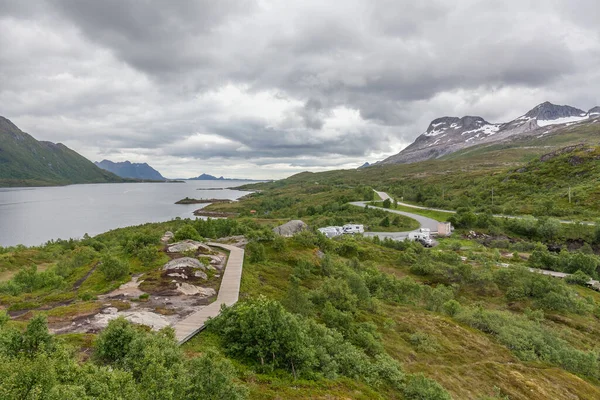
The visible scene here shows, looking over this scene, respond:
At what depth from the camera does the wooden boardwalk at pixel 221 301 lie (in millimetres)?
18156

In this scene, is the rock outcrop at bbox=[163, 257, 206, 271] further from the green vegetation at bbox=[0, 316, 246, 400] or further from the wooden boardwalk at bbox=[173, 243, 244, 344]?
the green vegetation at bbox=[0, 316, 246, 400]

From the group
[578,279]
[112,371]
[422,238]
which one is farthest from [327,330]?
[422,238]

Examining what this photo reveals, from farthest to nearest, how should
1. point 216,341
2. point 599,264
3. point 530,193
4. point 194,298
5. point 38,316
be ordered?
point 530,193 → point 599,264 → point 194,298 → point 216,341 → point 38,316

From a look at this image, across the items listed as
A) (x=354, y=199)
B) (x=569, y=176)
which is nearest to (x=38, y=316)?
(x=354, y=199)

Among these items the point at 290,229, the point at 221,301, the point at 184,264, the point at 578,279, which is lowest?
the point at 578,279

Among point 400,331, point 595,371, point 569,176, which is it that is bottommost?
point 595,371

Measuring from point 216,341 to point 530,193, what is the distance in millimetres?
127825

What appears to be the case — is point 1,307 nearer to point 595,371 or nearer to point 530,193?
point 595,371

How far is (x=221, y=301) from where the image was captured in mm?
23984

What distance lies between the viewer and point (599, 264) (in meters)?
56.3

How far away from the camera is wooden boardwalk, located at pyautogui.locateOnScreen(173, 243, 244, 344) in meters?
18.2

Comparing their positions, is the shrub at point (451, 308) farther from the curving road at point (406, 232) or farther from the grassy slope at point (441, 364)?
the curving road at point (406, 232)

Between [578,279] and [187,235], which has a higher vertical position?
[187,235]

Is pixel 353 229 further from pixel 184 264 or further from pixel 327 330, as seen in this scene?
pixel 327 330
